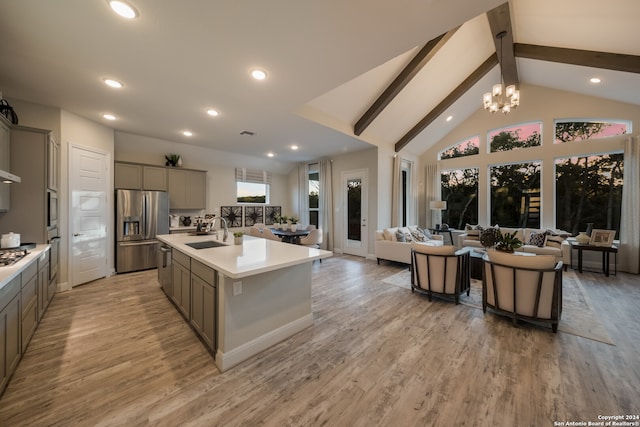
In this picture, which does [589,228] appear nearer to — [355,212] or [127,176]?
[355,212]

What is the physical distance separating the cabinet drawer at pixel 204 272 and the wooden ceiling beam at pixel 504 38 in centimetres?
476

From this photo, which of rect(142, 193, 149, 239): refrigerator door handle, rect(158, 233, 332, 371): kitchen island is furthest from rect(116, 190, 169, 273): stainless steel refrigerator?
rect(158, 233, 332, 371): kitchen island

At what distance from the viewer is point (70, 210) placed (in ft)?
12.4

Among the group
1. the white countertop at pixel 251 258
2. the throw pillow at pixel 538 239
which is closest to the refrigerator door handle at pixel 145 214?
the white countertop at pixel 251 258

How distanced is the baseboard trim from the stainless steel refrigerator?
4.00 meters

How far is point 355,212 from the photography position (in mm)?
6621

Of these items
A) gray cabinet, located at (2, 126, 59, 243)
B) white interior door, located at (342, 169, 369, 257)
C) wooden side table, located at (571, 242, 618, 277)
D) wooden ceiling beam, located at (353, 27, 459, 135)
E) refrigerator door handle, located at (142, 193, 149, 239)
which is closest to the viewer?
gray cabinet, located at (2, 126, 59, 243)

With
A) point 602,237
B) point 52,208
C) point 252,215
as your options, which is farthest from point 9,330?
point 602,237

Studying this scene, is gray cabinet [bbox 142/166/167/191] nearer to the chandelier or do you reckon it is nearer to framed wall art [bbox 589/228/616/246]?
the chandelier

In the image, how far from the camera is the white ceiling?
1.88 meters

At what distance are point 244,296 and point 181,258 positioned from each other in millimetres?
1217

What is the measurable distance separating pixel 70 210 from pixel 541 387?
616 cm

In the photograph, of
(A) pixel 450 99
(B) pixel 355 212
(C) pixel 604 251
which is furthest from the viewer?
(B) pixel 355 212

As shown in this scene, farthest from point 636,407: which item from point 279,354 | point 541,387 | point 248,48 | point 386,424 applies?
point 248,48
